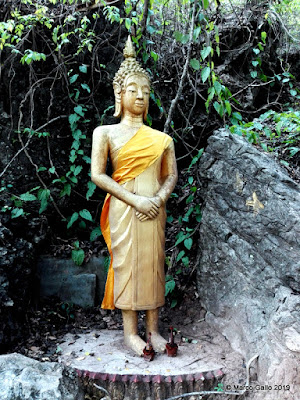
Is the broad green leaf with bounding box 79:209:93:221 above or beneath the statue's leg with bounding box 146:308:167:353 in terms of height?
above

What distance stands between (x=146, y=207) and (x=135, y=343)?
119cm

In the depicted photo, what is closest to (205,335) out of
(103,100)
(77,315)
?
(77,315)

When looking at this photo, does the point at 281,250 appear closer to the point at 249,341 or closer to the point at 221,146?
the point at 249,341

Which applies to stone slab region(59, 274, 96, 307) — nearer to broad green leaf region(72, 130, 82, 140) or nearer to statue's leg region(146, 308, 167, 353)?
statue's leg region(146, 308, 167, 353)

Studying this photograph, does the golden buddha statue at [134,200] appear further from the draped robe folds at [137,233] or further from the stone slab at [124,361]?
the stone slab at [124,361]

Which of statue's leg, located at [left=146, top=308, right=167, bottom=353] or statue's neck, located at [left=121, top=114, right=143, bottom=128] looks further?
statue's neck, located at [left=121, top=114, right=143, bottom=128]

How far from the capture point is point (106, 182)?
355cm

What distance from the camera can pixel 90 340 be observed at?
392cm

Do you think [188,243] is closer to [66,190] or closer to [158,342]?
[158,342]

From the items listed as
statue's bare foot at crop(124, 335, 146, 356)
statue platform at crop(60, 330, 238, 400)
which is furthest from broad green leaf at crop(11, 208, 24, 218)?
statue's bare foot at crop(124, 335, 146, 356)

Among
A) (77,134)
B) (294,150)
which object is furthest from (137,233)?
(77,134)

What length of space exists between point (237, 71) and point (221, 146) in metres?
2.64

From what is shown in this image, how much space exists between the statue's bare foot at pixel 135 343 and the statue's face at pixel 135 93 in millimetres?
2032

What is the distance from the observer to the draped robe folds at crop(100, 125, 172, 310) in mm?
3508
